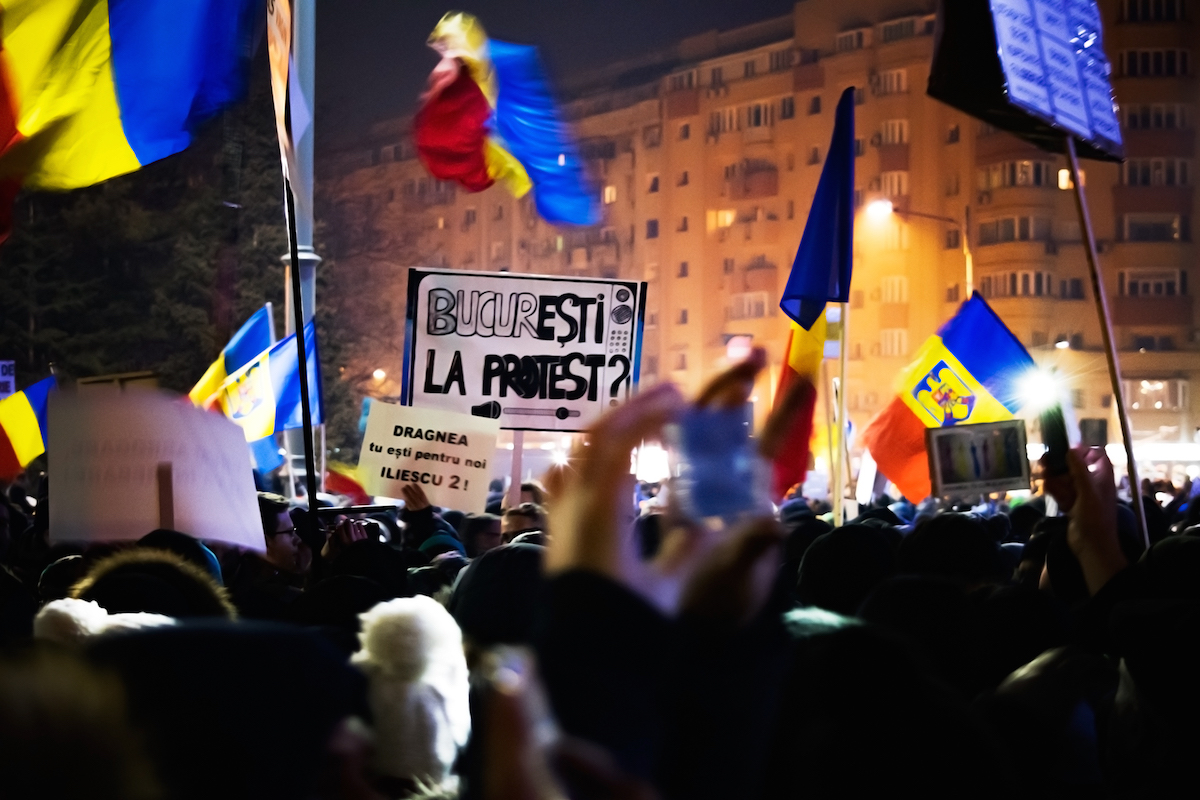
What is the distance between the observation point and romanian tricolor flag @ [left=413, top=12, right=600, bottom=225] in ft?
34.4

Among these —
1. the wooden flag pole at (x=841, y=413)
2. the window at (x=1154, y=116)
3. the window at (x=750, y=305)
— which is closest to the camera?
the wooden flag pole at (x=841, y=413)

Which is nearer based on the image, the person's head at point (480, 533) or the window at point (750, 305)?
the person's head at point (480, 533)

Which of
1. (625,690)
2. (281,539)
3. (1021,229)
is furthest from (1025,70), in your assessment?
(1021,229)

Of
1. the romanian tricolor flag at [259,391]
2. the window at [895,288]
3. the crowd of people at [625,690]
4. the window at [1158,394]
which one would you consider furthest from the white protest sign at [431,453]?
the window at [895,288]

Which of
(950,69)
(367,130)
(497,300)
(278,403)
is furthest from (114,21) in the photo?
(367,130)

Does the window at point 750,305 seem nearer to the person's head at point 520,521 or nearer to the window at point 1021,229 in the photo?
the window at point 1021,229

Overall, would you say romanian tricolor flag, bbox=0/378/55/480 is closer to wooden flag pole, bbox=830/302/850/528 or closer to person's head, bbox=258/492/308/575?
person's head, bbox=258/492/308/575

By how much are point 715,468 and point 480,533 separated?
563 cm

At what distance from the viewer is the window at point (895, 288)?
5431 cm

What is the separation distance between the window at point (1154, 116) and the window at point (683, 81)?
17.9m

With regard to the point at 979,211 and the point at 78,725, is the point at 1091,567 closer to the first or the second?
the point at 78,725

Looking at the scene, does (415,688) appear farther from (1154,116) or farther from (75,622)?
(1154,116)

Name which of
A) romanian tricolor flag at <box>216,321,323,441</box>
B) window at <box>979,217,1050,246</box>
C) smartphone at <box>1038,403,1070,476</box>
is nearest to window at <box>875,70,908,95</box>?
window at <box>979,217,1050,246</box>

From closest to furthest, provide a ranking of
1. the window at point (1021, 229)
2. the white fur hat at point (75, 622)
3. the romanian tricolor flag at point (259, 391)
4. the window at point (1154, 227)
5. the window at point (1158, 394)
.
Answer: the white fur hat at point (75, 622), the romanian tricolor flag at point (259, 391), the window at point (1158, 394), the window at point (1154, 227), the window at point (1021, 229)
